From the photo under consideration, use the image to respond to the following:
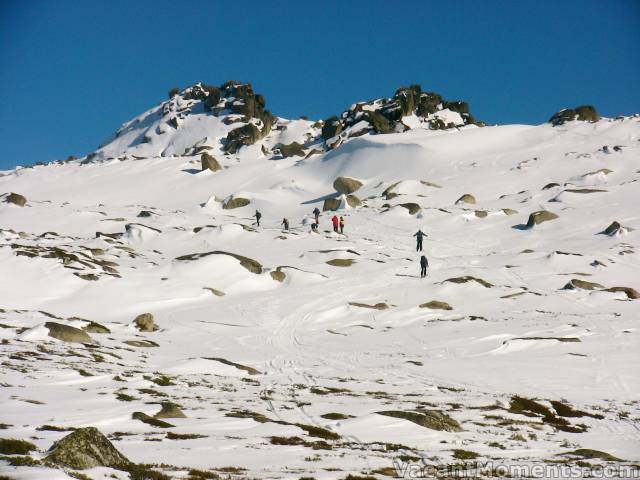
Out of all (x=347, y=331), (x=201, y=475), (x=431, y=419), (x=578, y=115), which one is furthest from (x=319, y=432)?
(x=578, y=115)

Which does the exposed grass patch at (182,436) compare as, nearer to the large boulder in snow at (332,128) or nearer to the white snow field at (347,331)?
the white snow field at (347,331)

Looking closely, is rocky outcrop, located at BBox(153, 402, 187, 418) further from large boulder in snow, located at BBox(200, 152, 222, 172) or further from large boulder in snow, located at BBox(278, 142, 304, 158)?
large boulder in snow, located at BBox(278, 142, 304, 158)

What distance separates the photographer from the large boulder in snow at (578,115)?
11669 cm

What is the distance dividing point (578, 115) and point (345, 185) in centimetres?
6363

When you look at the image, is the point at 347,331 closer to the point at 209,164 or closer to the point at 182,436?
the point at 182,436

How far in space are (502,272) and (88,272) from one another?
3347 cm

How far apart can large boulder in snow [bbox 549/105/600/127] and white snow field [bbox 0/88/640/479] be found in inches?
1366

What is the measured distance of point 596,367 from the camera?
69.9ft

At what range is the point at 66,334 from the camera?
25.0 metres

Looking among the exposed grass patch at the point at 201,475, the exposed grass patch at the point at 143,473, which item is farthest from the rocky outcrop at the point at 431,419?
the exposed grass patch at the point at 143,473

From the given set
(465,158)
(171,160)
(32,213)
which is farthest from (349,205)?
(171,160)

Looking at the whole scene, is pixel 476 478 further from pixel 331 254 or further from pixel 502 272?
pixel 331 254

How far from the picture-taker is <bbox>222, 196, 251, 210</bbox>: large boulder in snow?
86750mm

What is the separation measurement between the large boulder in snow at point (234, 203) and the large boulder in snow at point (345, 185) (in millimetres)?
16391
